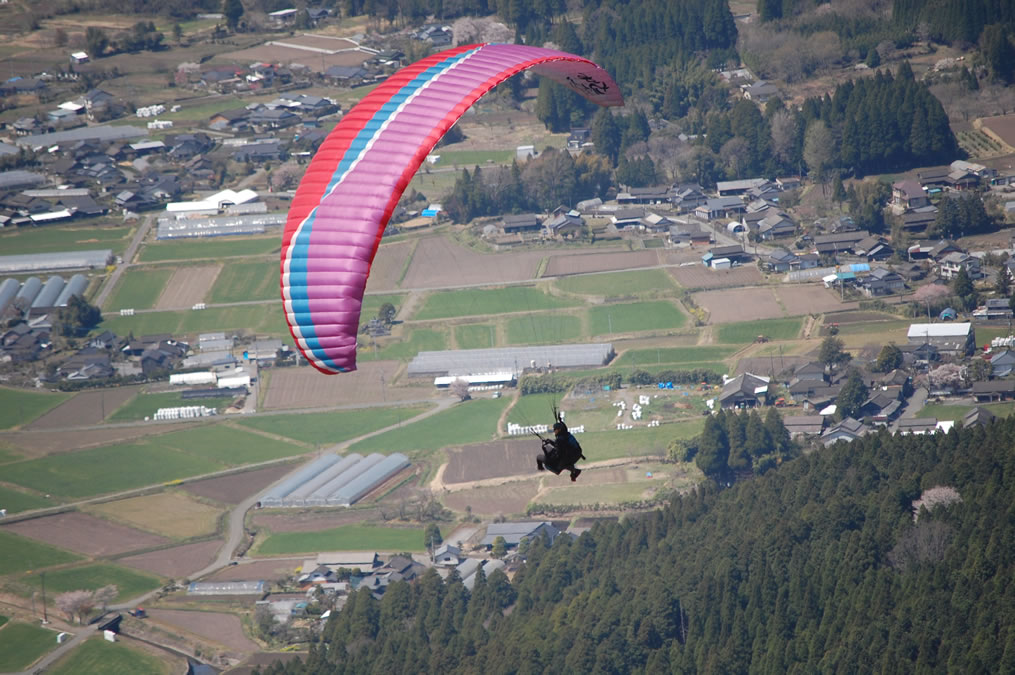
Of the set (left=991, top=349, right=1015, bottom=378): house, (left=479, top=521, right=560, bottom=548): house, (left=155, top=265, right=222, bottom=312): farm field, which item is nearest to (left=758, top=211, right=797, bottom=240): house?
(left=991, top=349, right=1015, bottom=378): house

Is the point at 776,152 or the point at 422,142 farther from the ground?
the point at 422,142

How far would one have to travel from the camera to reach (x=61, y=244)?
9812cm

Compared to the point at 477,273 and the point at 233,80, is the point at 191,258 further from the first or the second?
the point at 233,80

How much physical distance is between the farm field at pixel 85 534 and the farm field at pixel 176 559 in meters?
0.83

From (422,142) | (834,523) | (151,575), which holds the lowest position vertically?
(151,575)

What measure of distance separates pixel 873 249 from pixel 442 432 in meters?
27.3

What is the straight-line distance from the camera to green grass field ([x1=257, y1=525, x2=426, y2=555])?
210ft

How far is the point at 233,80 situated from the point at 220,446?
176 ft

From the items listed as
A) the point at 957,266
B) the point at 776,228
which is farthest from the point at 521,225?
the point at 957,266

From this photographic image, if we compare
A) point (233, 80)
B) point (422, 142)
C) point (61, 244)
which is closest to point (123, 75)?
point (233, 80)

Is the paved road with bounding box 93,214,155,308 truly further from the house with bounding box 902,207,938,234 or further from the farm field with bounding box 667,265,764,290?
the house with bounding box 902,207,938,234

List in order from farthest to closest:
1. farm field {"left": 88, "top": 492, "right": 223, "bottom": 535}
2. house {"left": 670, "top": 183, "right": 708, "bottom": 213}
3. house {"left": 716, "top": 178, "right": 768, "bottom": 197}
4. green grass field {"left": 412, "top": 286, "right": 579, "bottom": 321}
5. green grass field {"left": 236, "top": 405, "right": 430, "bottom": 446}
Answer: house {"left": 716, "top": 178, "right": 768, "bottom": 197} → house {"left": 670, "top": 183, "right": 708, "bottom": 213} → green grass field {"left": 412, "top": 286, "right": 579, "bottom": 321} → green grass field {"left": 236, "top": 405, "right": 430, "bottom": 446} → farm field {"left": 88, "top": 492, "right": 223, "bottom": 535}

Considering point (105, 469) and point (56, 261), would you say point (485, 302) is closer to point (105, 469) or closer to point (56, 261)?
point (105, 469)

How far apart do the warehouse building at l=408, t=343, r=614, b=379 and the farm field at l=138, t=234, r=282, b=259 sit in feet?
57.8
